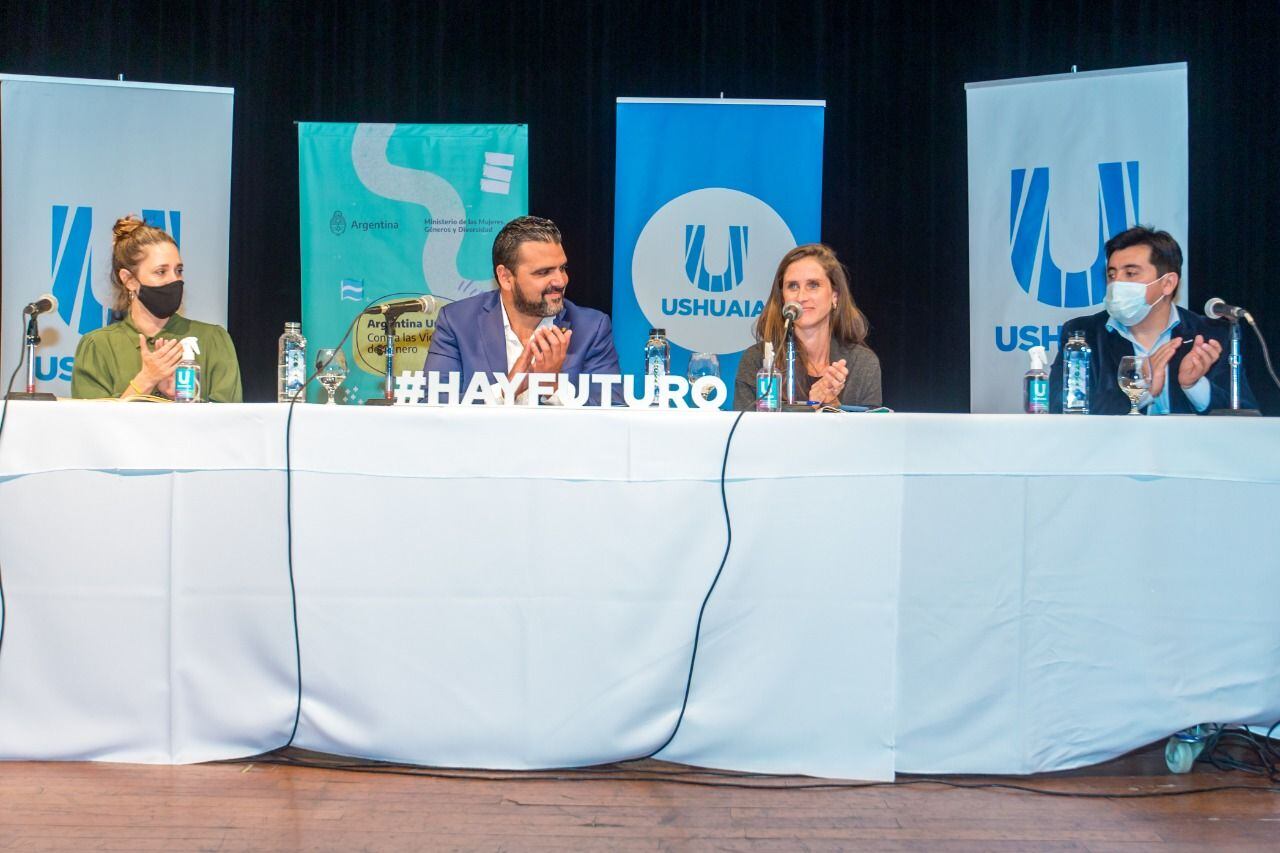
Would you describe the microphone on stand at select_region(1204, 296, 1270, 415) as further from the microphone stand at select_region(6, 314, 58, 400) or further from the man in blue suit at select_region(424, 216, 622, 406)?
the microphone stand at select_region(6, 314, 58, 400)

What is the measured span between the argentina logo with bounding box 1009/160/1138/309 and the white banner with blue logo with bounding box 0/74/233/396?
2833 mm

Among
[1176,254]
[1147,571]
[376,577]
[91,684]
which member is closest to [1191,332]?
[1176,254]

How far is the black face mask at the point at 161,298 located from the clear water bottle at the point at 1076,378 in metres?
2.27

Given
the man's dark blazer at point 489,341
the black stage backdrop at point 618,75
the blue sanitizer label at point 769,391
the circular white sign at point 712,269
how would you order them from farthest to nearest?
the black stage backdrop at point 618,75, the circular white sign at point 712,269, the man's dark blazer at point 489,341, the blue sanitizer label at point 769,391

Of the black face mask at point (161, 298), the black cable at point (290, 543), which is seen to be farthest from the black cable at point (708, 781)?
the black face mask at point (161, 298)

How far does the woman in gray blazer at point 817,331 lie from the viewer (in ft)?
9.68

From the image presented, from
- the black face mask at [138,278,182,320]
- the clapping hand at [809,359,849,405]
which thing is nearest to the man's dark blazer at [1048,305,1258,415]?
the clapping hand at [809,359,849,405]

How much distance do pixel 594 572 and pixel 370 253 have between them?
7.54ft

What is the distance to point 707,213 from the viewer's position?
3.98m

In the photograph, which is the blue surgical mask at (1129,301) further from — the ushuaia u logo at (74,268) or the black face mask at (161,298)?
the ushuaia u logo at (74,268)

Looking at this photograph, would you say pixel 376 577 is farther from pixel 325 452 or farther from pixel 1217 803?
pixel 1217 803

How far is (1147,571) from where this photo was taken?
2090 mm

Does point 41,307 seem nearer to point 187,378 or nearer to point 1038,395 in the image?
point 187,378

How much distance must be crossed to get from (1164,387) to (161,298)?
254 cm
